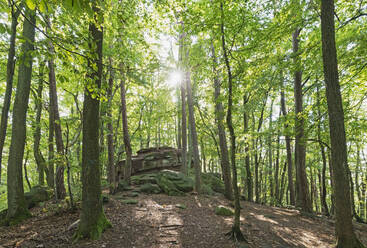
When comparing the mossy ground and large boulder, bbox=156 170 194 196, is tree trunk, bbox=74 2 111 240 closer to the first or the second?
the mossy ground

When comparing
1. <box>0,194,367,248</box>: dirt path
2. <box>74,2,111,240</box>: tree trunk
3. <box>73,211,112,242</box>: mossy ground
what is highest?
<box>74,2,111,240</box>: tree trunk

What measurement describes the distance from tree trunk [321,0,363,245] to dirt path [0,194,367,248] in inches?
51.1

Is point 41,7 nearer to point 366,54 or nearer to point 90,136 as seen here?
point 90,136

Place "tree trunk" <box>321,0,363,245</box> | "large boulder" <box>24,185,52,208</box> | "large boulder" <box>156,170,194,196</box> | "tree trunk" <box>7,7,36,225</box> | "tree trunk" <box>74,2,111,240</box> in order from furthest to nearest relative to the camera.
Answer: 1. "large boulder" <box>156,170,194,196</box>
2. "large boulder" <box>24,185,52,208</box>
3. "tree trunk" <box>7,7,36,225</box>
4. "tree trunk" <box>74,2,111,240</box>
5. "tree trunk" <box>321,0,363,245</box>

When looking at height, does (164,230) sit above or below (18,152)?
below

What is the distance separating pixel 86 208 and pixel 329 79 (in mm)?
6902

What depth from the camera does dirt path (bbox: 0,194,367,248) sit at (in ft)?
15.0

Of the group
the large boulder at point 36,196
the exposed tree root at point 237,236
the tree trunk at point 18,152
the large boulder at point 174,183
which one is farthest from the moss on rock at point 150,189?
the exposed tree root at point 237,236

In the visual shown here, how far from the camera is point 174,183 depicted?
11438 mm

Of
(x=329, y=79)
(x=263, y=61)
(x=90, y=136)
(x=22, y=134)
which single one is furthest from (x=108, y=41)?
(x=329, y=79)

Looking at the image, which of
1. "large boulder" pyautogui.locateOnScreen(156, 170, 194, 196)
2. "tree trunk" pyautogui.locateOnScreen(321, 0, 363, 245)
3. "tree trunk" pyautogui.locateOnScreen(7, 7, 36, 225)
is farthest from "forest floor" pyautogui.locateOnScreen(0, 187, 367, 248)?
"large boulder" pyautogui.locateOnScreen(156, 170, 194, 196)

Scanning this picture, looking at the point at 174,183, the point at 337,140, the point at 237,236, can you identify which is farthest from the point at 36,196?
the point at 337,140

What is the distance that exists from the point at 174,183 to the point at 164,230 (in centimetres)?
596

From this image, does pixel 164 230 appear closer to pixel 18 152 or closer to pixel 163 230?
pixel 163 230
